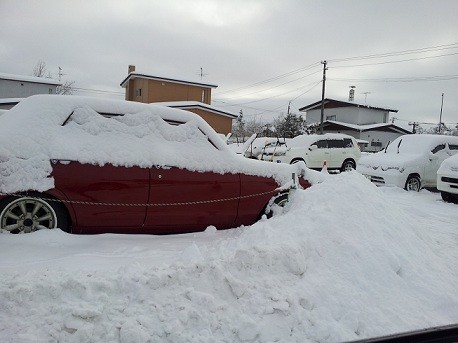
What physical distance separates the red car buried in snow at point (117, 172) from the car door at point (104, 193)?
1 cm

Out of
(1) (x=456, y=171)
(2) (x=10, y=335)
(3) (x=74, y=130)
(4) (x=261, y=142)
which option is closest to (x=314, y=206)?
(3) (x=74, y=130)

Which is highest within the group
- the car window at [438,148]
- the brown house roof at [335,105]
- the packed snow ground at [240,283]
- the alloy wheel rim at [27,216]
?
the brown house roof at [335,105]

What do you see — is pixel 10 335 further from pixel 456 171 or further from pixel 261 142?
pixel 261 142

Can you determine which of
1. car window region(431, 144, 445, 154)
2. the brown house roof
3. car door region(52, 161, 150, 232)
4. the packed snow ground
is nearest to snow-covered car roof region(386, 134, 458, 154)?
car window region(431, 144, 445, 154)

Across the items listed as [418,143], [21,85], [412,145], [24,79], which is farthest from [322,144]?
[21,85]

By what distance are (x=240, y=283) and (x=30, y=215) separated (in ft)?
7.92

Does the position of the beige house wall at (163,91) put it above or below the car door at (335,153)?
above

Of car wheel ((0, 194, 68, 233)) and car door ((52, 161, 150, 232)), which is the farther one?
car door ((52, 161, 150, 232))

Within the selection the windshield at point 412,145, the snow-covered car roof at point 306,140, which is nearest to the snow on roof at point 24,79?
the snow-covered car roof at point 306,140

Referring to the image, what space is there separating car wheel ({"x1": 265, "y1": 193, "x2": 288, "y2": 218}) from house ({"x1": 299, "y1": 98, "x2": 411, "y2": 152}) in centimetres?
3415

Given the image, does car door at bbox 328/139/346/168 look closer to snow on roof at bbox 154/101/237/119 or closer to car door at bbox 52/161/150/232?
car door at bbox 52/161/150/232

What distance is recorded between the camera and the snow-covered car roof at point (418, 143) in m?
11.0

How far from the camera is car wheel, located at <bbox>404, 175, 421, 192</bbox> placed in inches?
409

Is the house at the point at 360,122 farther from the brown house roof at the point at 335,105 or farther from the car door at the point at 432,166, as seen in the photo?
the car door at the point at 432,166
